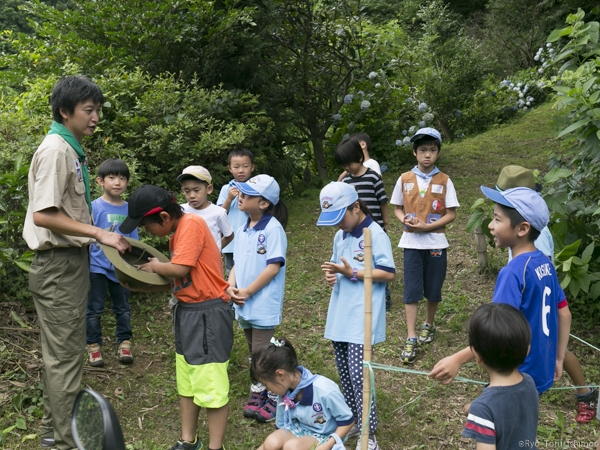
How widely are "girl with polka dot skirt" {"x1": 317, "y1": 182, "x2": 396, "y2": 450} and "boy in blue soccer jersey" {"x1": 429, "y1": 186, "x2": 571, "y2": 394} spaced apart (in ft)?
2.86

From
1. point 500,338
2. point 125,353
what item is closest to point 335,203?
point 500,338

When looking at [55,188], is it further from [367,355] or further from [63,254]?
[367,355]

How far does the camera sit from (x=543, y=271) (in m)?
3.03

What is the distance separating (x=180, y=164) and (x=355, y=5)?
5.01 metres

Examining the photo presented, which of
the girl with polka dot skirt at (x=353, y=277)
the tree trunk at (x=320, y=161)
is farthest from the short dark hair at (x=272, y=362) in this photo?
the tree trunk at (x=320, y=161)

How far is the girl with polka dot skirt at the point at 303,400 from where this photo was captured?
3439 mm

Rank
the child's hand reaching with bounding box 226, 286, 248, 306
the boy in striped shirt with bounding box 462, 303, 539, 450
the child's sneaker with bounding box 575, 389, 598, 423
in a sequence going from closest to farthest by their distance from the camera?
the boy in striped shirt with bounding box 462, 303, 539, 450 → the child's hand reaching with bounding box 226, 286, 248, 306 → the child's sneaker with bounding box 575, 389, 598, 423

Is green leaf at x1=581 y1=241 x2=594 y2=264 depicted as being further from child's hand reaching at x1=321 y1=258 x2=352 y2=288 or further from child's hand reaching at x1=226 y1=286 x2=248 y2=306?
child's hand reaching at x1=226 y1=286 x2=248 y2=306

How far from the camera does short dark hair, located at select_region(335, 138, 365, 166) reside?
18.4ft

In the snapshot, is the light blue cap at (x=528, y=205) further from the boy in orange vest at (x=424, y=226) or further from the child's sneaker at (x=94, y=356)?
the child's sneaker at (x=94, y=356)

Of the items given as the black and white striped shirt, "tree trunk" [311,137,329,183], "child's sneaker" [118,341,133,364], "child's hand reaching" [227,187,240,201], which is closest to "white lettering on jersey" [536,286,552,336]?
the black and white striped shirt

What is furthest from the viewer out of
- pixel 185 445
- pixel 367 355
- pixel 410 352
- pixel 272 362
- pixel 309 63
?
pixel 309 63

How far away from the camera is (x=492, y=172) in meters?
10.9

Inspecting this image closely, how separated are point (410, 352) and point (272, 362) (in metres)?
2.01
